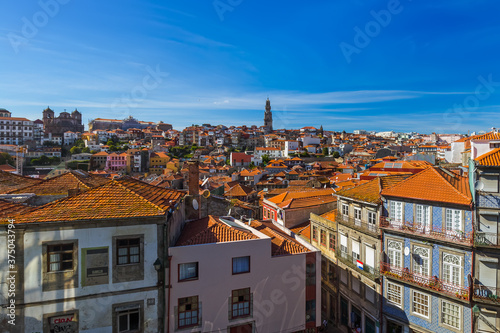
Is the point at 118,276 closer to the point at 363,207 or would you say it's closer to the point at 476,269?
the point at 363,207

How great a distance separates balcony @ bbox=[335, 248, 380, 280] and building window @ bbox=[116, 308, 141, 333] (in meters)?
14.1

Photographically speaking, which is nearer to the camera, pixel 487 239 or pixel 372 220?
pixel 487 239

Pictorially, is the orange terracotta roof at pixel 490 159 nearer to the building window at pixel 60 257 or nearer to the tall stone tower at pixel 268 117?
the building window at pixel 60 257

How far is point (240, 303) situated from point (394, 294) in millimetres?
10387

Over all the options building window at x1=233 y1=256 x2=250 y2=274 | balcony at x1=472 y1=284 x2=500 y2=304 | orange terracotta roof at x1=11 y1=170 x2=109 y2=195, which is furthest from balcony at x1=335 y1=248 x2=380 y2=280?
orange terracotta roof at x1=11 y1=170 x2=109 y2=195

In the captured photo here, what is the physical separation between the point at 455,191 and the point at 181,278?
49.2 ft

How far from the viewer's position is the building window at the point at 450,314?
14.9 metres

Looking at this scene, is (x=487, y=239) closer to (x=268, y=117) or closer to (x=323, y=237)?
(x=323, y=237)

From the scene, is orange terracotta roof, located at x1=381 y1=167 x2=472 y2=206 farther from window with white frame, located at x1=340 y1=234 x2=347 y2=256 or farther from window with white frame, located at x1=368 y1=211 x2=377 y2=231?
window with white frame, located at x1=340 y1=234 x2=347 y2=256

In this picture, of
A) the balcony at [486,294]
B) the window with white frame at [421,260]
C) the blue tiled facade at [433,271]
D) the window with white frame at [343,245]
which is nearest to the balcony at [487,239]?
the blue tiled facade at [433,271]

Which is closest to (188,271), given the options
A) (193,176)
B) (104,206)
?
(104,206)

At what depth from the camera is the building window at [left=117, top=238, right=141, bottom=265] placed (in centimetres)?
1091

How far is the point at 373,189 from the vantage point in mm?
19281

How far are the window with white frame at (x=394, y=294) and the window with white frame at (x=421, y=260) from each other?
1556 mm
